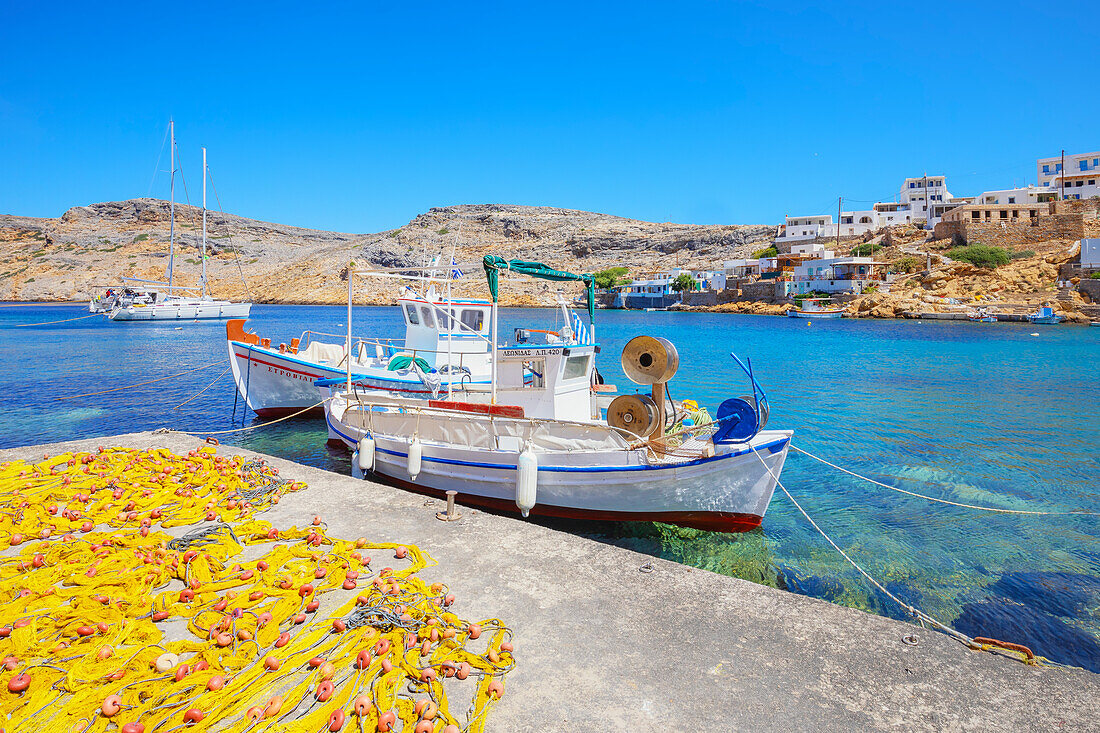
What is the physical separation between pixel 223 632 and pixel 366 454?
5931 mm

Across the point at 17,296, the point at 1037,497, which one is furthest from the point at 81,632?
the point at 17,296

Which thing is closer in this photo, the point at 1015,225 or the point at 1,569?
the point at 1,569

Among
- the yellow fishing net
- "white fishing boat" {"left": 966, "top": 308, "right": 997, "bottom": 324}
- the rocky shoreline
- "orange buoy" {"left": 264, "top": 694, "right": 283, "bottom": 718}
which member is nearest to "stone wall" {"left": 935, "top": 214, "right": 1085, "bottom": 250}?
the rocky shoreline

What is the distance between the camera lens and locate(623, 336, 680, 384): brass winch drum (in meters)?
8.32

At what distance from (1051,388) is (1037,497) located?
54.2 ft

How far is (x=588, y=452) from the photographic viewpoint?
8.45 meters

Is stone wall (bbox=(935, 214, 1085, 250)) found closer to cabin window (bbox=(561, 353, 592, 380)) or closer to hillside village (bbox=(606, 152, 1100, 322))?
hillside village (bbox=(606, 152, 1100, 322))

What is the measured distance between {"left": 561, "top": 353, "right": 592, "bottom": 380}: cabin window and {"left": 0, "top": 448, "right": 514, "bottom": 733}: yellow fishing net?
226 inches

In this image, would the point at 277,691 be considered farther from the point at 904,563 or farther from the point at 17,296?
the point at 17,296

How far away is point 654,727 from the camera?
11.1 ft

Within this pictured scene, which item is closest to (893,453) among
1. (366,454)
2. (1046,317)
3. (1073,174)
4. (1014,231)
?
(366,454)

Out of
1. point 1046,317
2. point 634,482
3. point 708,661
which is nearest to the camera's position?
point 708,661

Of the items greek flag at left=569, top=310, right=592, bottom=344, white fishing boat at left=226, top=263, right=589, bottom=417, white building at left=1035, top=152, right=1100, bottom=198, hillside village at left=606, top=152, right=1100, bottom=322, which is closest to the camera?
greek flag at left=569, top=310, right=592, bottom=344

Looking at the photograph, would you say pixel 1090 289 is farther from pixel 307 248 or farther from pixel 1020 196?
pixel 307 248
